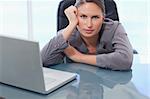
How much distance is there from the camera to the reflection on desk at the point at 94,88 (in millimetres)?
1256

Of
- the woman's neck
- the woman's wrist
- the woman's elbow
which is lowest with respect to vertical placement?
the woman's elbow

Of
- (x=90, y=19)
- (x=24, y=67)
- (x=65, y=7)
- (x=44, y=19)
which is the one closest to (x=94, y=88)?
(x=24, y=67)

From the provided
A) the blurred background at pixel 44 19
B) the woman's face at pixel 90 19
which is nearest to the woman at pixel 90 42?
the woman's face at pixel 90 19

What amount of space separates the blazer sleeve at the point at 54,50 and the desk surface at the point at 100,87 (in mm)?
103

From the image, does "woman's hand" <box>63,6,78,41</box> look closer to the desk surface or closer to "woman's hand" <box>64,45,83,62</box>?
"woman's hand" <box>64,45,83,62</box>

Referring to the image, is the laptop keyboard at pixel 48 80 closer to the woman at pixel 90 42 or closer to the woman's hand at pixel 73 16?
the woman at pixel 90 42

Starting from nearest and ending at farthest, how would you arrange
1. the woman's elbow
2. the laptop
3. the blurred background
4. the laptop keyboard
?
the laptop, the laptop keyboard, the woman's elbow, the blurred background

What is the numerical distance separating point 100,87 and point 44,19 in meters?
2.40

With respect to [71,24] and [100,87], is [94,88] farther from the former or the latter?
[71,24]

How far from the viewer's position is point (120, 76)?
1491 mm

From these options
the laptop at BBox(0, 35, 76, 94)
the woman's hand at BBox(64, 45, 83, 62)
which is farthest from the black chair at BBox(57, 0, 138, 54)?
the laptop at BBox(0, 35, 76, 94)

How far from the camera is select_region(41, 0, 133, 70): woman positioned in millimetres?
1598

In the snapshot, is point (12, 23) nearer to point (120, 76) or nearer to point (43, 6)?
point (43, 6)

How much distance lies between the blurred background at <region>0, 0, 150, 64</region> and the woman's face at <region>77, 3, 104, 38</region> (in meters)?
1.73
